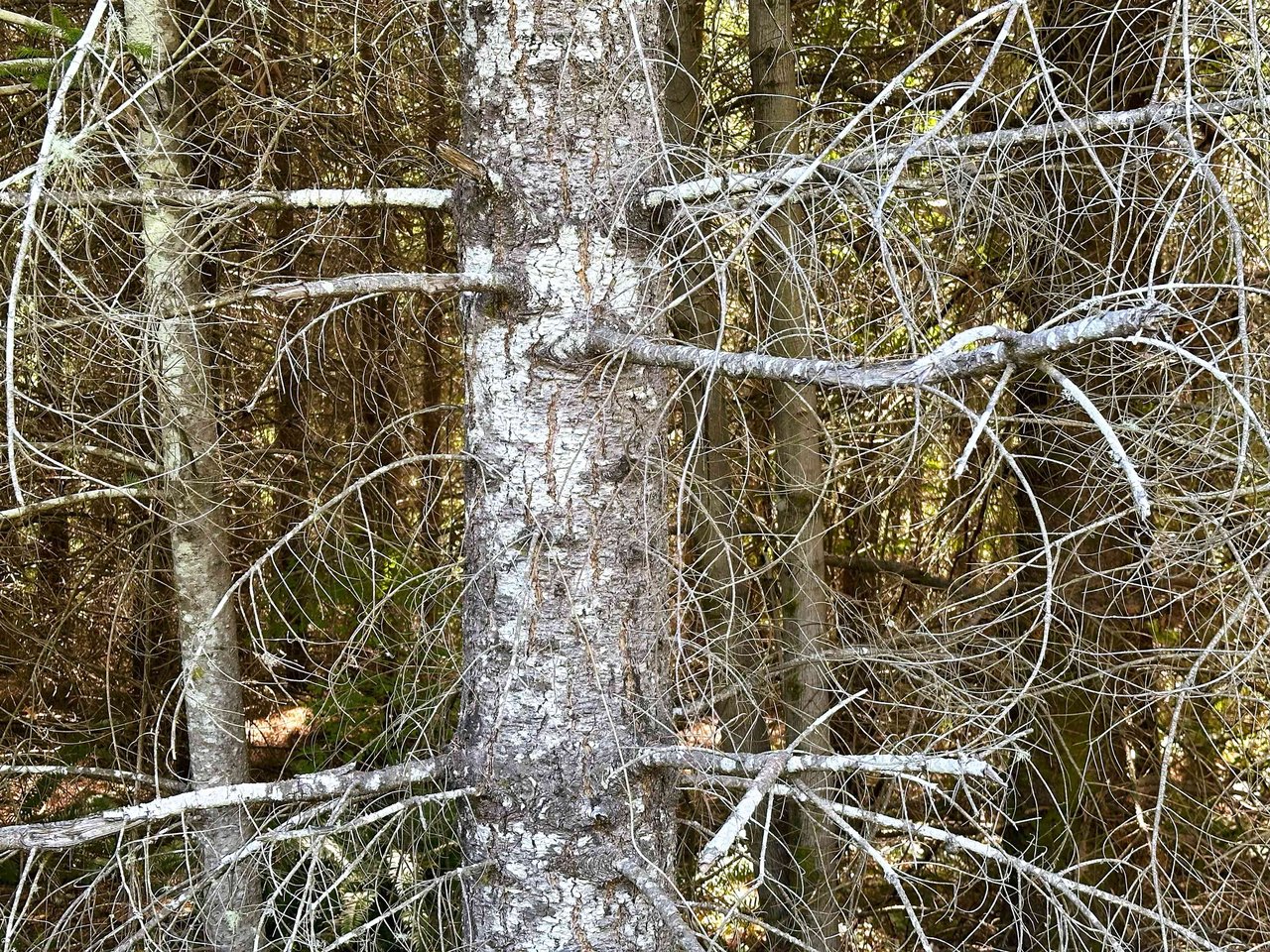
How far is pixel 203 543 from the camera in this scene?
2.45m

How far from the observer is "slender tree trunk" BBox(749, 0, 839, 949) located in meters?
2.54

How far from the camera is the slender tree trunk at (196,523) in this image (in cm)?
223

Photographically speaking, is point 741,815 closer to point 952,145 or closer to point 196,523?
point 952,145

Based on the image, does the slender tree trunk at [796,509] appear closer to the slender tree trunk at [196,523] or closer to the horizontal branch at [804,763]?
the horizontal branch at [804,763]

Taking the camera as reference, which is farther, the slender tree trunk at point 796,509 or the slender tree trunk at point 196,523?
the slender tree trunk at point 796,509

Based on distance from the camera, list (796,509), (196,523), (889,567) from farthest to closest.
A: (889,567) < (796,509) < (196,523)

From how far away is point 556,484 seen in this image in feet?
5.80

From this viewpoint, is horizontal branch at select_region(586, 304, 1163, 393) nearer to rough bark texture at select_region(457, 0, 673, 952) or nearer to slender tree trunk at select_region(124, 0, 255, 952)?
rough bark texture at select_region(457, 0, 673, 952)

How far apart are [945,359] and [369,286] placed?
813mm

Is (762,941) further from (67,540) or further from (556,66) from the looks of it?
(556,66)

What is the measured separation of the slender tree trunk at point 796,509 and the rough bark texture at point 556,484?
0.75m

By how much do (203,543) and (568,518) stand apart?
110 centimetres

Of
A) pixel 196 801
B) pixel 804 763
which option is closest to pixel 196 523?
pixel 196 801

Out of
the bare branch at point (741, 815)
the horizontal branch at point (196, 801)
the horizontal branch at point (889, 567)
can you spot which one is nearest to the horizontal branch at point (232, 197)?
the horizontal branch at point (196, 801)
